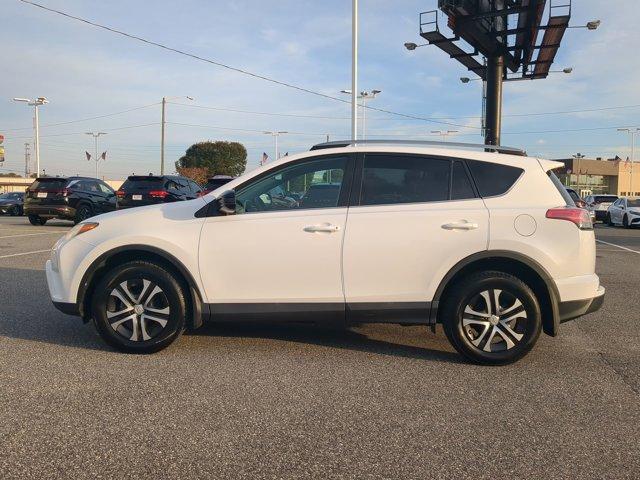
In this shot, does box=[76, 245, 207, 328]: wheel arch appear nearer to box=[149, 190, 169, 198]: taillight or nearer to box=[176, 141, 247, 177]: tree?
box=[149, 190, 169, 198]: taillight

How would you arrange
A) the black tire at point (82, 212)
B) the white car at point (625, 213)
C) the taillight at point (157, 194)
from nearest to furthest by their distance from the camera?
the taillight at point (157, 194), the black tire at point (82, 212), the white car at point (625, 213)

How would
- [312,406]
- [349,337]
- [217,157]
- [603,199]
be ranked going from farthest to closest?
[217,157], [603,199], [349,337], [312,406]

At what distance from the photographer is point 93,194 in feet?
63.8

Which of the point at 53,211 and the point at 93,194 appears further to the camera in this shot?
the point at 93,194

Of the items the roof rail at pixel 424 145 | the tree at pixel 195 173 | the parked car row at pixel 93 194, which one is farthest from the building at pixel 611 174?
the roof rail at pixel 424 145

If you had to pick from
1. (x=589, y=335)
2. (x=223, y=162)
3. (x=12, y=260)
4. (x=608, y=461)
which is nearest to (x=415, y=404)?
(x=608, y=461)

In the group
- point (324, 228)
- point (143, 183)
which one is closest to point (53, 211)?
point (143, 183)

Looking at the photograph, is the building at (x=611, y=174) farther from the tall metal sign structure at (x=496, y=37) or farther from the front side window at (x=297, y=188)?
the front side window at (x=297, y=188)

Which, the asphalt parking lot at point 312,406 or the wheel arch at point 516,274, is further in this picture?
the wheel arch at point 516,274

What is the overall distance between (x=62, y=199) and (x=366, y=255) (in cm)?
1673

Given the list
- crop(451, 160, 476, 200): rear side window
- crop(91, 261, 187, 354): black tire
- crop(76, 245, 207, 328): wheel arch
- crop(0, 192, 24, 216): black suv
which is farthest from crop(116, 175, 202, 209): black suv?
crop(0, 192, 24, 216): black suv

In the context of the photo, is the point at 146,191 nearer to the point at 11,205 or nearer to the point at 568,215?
the point at 568,215

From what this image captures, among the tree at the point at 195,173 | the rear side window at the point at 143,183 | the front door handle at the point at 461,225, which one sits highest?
the tree at the point at 195,173

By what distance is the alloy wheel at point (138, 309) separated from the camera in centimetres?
462
